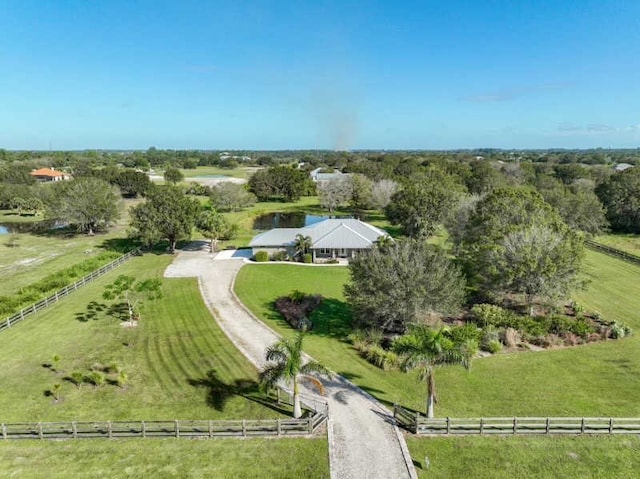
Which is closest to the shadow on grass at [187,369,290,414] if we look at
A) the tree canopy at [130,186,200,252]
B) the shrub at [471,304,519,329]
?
the shrub at [471,304,519,329]

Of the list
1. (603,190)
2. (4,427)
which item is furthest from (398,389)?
(603,190)

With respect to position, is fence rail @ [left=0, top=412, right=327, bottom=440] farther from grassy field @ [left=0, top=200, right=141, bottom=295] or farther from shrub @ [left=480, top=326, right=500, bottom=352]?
grassy field @ [left=0, top=200, right=141, bottom=295]

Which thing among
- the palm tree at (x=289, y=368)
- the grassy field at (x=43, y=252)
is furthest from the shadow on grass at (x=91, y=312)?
the palm tree at (x=289, y=368)

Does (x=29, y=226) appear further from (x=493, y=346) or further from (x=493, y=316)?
(x=493, y=346)

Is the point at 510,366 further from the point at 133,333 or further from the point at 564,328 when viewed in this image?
the point at 133,333

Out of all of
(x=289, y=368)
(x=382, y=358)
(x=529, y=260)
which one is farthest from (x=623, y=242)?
(x=289, y=368)

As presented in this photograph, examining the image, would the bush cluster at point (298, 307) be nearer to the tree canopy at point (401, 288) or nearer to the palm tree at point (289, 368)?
the tree canopy at point (401, 288)
